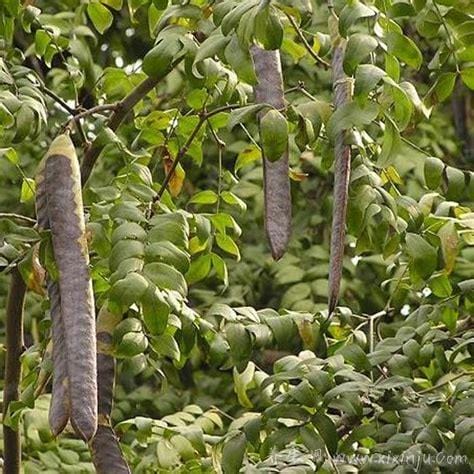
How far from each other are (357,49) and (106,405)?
1.49 ft

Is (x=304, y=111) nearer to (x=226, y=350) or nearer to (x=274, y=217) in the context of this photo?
(x=274, y=217)

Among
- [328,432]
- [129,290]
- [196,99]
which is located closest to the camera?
[129,290]

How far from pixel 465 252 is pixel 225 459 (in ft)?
4.70

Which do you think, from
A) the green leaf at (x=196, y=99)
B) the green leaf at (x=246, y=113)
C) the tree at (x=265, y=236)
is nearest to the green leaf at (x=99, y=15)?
the tree at (x=265, y=236)

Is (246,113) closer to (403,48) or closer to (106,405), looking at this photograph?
(403,48)

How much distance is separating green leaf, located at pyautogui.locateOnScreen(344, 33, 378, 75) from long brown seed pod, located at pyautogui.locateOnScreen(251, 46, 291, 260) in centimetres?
8

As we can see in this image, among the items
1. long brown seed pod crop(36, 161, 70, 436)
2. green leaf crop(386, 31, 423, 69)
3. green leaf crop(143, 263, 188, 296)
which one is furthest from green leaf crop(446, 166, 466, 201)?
long brown seed pod crop(36, 161, 70, 436)

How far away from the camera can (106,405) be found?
1.23 m

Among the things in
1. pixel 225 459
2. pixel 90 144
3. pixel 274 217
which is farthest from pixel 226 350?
pixel 274 217

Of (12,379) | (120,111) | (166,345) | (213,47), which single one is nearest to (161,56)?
(213,47)

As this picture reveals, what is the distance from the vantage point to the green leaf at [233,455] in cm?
124

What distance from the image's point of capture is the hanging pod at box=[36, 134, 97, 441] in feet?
3.32

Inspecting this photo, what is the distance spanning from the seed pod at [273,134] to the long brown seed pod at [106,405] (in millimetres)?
300

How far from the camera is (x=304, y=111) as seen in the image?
44.8 inches
